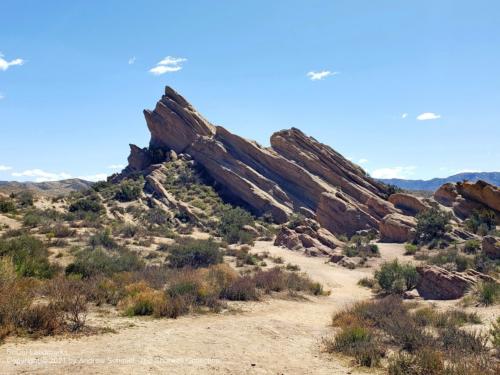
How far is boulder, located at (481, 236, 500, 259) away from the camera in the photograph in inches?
912

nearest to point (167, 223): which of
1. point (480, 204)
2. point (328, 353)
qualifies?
point (480, 204)

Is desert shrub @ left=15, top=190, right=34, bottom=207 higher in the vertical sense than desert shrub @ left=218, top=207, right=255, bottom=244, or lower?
higher

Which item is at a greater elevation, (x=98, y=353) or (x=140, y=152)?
(x=140, y=152)

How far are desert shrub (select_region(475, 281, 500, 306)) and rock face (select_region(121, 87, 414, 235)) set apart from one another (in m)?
23.6

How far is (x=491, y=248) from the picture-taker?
23453 mm

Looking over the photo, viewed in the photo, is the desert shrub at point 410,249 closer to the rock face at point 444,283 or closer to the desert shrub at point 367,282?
the desert shrub at point 367,282

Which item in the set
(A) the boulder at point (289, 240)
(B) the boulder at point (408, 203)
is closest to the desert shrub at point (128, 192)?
(A) the boulder at point (289, 240)

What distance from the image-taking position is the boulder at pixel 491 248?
23.2m

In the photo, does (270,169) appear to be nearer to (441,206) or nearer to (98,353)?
(441,206)

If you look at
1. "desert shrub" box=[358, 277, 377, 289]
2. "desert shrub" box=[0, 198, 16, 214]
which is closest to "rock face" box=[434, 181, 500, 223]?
"desert shrub" box=[358, 277, 377, 289]

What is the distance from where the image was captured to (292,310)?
583 inches

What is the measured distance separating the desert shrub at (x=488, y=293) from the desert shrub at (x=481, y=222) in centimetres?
1931

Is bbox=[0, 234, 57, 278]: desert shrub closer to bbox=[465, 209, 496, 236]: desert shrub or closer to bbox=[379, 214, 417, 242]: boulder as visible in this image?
bbox=[379, 214, 417, 242]: boulder

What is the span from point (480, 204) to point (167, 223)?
2866 cm
